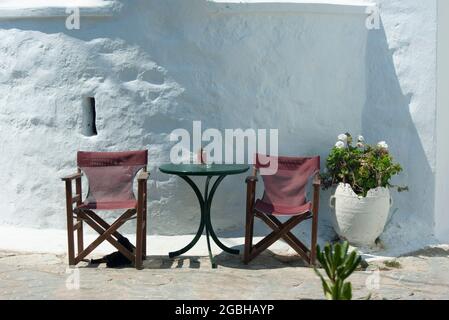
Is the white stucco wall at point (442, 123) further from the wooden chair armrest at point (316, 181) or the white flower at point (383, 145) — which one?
the wooden chair armrest at point (316, 181)

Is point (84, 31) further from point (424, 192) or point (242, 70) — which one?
point (424, 192)

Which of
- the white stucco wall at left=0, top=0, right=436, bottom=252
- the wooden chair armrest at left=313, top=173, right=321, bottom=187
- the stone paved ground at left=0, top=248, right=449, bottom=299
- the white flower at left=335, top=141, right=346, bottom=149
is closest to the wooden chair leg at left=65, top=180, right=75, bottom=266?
the stone paved ground at left=0, top=248, right=449, bottom=299

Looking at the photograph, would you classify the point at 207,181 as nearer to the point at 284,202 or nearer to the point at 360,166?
the point at 284,202

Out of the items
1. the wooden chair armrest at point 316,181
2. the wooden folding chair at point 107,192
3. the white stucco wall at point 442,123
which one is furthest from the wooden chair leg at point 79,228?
the white stucco wall at point 442,123

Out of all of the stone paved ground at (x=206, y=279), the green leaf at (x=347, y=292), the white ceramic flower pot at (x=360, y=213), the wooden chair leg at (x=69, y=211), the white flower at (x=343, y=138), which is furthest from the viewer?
the white flower at (x=343, y=138)

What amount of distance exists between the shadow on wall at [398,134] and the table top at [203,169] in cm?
172

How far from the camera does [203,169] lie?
223 inches

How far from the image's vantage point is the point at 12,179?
6.55 m

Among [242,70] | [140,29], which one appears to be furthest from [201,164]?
[140,29]

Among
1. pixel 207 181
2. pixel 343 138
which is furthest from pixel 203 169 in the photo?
pixel 343 138

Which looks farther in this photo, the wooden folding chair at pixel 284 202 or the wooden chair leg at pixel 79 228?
the wooden chair leg at pixel 79 228

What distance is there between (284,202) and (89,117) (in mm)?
2131

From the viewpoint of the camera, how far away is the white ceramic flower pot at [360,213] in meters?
5.98
